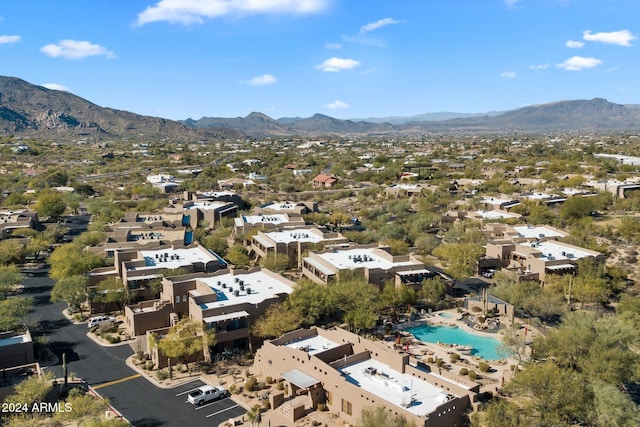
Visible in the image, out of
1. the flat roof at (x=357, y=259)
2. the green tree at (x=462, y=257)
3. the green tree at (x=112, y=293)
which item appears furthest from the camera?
the green tree at (x=462, y=257)

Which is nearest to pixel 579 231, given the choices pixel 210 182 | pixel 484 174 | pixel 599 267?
pixel 599 267

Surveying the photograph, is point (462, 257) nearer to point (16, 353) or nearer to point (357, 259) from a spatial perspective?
point (357, 259)

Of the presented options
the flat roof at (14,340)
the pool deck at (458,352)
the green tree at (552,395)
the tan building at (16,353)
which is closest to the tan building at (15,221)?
the flat roof at (14,340)

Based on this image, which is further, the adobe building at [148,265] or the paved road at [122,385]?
the adobe building at [148,265]

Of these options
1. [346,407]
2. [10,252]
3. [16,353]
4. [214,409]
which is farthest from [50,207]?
[346,407]

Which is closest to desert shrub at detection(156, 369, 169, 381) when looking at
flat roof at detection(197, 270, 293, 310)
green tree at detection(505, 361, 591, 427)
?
flat roof at detection(197, 270, 293, 310)

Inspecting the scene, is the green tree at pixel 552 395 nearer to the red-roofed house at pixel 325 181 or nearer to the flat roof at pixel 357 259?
the flat roof at pixel 357 259

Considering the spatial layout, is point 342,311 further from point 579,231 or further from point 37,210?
point 37,210
